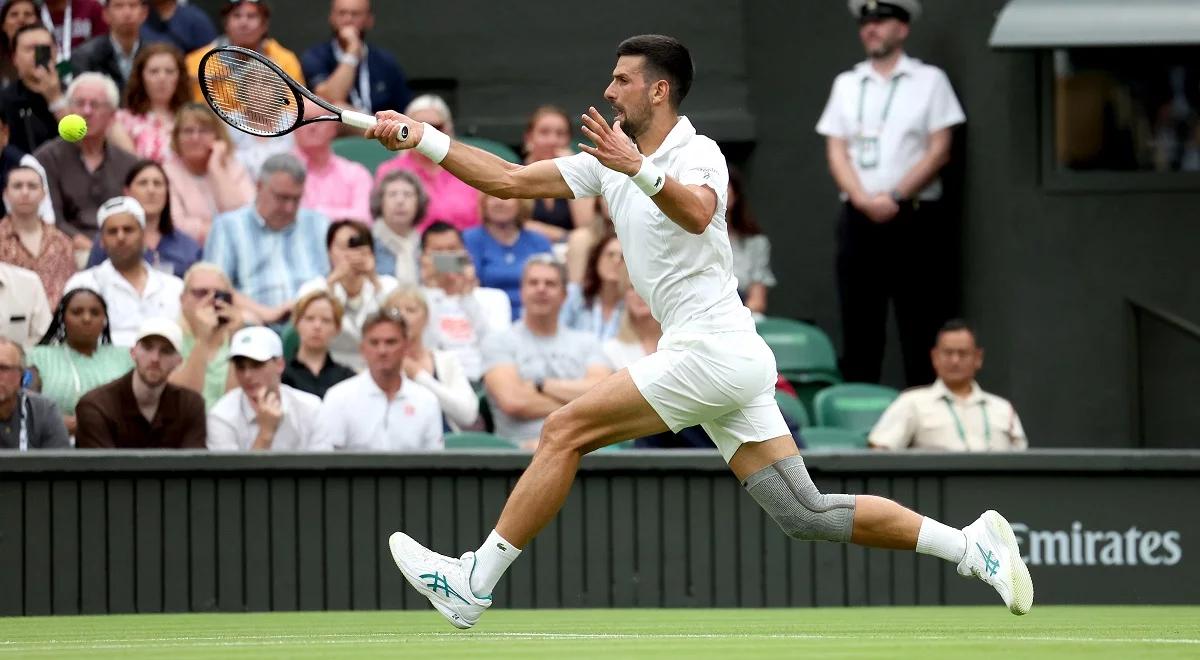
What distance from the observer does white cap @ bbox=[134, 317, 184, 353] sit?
9711 mm

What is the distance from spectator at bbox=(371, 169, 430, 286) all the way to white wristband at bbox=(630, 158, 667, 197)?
5436 mm

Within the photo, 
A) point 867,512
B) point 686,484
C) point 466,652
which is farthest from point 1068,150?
point 466,652

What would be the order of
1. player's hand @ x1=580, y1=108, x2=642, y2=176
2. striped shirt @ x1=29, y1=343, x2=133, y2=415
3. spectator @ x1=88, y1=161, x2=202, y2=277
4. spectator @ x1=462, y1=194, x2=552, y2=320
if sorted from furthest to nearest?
spectator @ x1=462, y1=194, x2=552, y2=320, spectator @ x1=88, y1=161, x2=202, y2=277, striped shirt @ x1=29, y1=343, x2=133, y2=415, player's hand @ x1=580, y1=108, x2=642, y2=176

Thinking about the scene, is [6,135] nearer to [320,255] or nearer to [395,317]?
[320,255]

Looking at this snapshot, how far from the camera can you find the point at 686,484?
950 cm

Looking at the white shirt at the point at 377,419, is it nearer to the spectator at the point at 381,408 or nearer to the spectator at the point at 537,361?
the spectator at the point at 381,408

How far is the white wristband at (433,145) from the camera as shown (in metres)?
6.53

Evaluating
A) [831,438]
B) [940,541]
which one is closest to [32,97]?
[831,438]

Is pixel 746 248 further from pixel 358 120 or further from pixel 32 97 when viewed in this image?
pixel 358 120

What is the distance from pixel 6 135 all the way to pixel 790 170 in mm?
5226

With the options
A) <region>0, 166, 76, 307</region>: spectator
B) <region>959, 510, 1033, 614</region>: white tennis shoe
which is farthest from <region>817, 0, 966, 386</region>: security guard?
<region>959, 510, 1033, 614</region>: white tennis shoe

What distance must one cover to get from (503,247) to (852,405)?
2249mm

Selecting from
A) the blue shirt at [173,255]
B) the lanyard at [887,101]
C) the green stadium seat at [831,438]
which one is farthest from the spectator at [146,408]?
the lanyard at [887,101]

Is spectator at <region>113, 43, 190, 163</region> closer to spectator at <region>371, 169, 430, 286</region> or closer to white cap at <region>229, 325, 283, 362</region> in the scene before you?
spectator at <region>371, 169, 430, 286</region>
